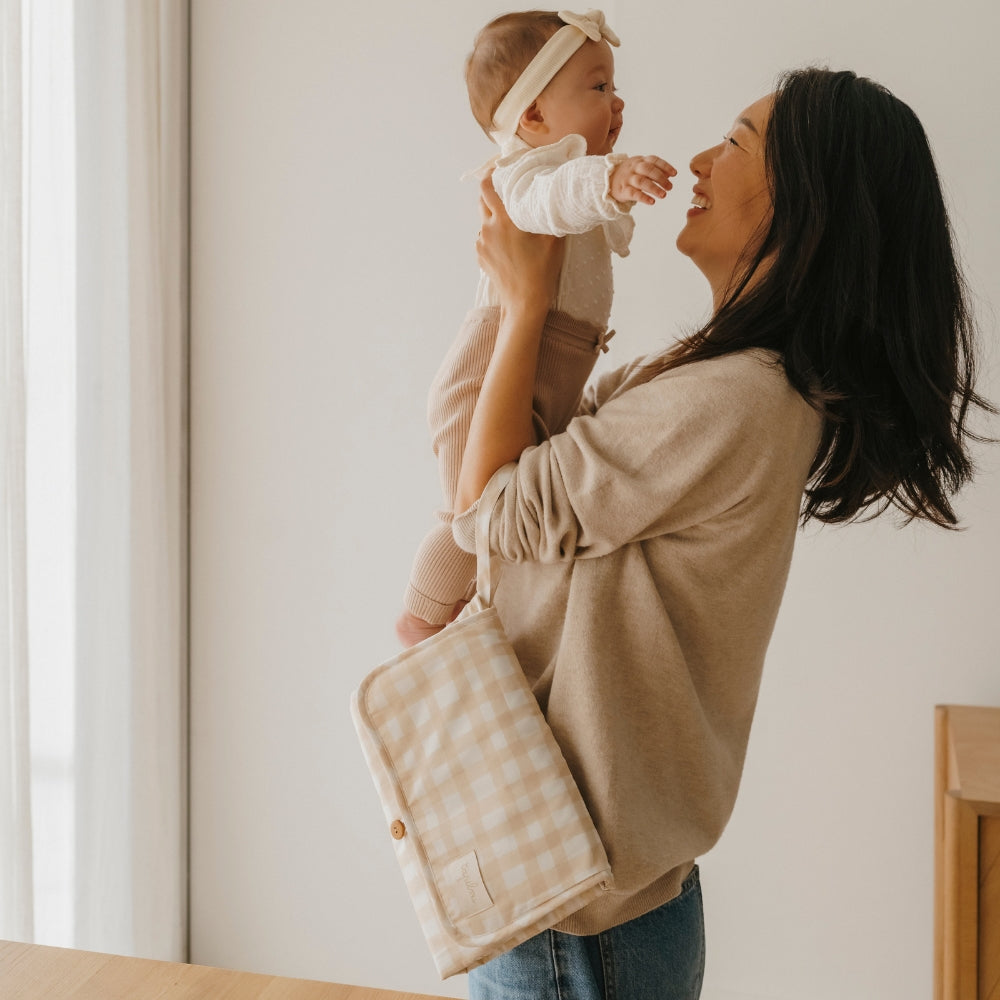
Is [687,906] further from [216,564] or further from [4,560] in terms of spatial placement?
[216,564]

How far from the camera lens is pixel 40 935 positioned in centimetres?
192

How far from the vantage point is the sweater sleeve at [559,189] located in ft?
2.97

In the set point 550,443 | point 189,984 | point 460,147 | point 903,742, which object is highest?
point 460,147

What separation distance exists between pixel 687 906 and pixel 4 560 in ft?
4.32

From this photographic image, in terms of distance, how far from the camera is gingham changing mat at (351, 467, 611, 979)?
2.73ft

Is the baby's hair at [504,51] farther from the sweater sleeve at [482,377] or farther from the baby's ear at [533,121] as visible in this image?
the sweater sleeve at [482,377]

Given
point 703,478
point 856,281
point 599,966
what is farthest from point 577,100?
point 599,966

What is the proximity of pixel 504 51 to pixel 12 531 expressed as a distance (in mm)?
1169

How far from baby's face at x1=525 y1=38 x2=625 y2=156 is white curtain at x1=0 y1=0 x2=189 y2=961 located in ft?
3.47

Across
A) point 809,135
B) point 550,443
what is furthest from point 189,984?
point 809,135

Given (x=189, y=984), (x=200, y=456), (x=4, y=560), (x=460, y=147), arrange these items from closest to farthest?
(x=189, y=984)
(x=4, y=560)
(x=460, y=147)
(x=200, y=456)

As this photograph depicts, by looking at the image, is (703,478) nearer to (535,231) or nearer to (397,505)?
(535,231)

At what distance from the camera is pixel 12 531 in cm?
175

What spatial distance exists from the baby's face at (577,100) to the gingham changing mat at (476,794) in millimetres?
501
